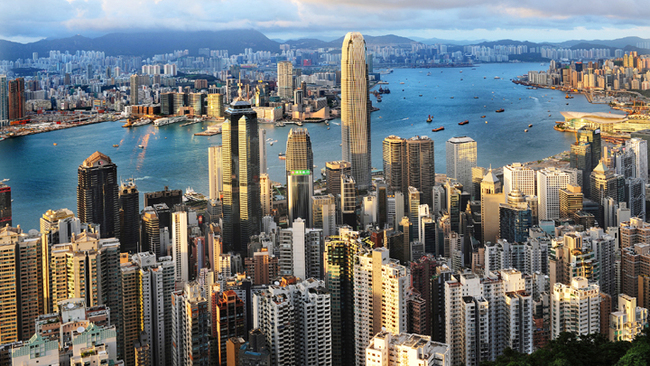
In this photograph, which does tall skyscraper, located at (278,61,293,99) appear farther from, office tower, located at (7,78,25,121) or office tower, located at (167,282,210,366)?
office tower, located at (167,282,210,366)

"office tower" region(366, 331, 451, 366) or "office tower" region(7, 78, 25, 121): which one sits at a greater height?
"office tower" region(7, 78, 25, 121)

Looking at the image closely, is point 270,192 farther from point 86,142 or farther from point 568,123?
point 568,123

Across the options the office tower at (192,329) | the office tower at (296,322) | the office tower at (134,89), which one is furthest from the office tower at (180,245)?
the office tower at (134,89)

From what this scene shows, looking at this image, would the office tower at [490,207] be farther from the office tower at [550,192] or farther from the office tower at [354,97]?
the office tower at [354,97]

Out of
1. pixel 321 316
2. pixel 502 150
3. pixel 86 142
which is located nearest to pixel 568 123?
pixel 502 150

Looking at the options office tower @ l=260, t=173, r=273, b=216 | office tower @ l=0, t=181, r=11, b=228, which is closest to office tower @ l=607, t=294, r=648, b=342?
office tower @ l=260, t=173, r=273, b=216
